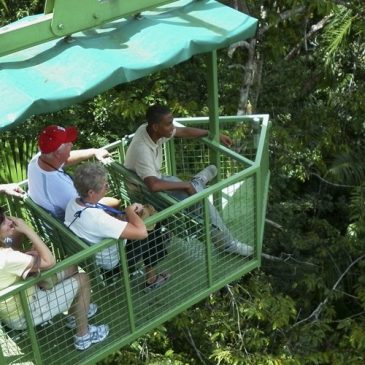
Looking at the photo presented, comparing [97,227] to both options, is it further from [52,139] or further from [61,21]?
[61,21]

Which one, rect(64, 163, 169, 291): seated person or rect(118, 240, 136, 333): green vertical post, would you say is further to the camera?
rect(118, 240, 136, 333): green vertical post

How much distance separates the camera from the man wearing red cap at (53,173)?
461 cm

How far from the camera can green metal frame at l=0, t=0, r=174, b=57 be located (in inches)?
160

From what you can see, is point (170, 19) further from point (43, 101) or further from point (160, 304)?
point (160, 304)

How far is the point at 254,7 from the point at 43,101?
526cm

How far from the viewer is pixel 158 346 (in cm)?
797

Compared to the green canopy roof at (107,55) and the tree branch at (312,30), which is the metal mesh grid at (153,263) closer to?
the green canopy roof at (107,55)

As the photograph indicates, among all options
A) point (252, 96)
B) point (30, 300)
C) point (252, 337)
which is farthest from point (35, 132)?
point (30, 300)

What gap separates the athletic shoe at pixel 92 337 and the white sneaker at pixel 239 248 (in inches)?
46.8

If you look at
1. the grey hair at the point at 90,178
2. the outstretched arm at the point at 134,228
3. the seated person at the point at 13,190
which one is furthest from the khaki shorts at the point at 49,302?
the seated person at the point at 13,190

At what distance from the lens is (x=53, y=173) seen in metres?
4.68

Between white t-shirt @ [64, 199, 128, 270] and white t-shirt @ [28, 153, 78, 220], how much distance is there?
292 millimetres

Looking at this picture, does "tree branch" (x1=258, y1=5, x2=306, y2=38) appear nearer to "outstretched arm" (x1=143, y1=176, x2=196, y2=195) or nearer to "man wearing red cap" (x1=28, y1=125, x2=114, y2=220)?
"outstretched arm" (x1=143, y1=176, x2=196, y2=195)

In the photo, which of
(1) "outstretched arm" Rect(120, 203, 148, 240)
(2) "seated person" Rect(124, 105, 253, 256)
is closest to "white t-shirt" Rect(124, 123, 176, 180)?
(2) "seated person" Rect(124, 105, 253, 256)
